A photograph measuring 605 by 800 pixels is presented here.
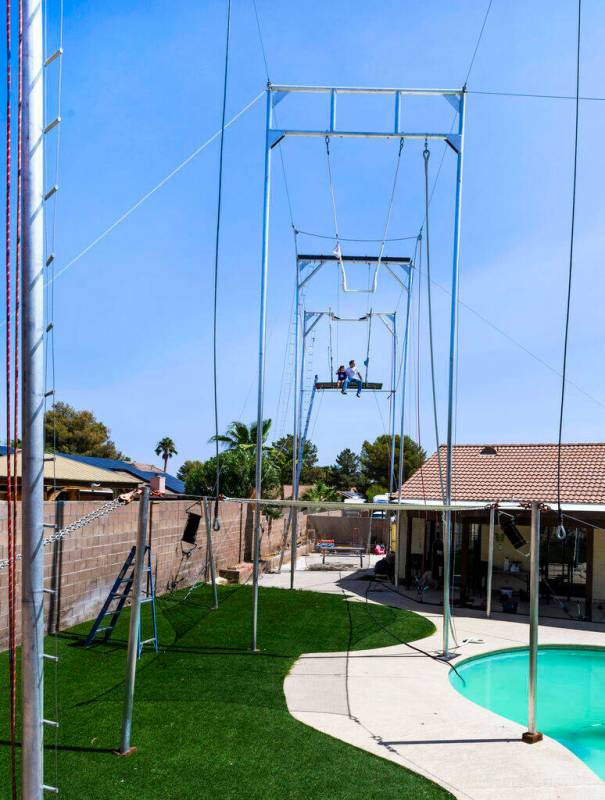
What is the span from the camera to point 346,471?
62.6 metres

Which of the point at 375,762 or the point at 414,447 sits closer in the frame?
the point at 375,762

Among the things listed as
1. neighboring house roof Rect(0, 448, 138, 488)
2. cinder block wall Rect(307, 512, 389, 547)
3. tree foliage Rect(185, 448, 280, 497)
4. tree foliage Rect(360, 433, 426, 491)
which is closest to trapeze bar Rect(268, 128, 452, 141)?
neighboring house roof Rect(0, 448, 138, 488)

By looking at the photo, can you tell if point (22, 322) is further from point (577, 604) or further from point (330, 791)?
point (577, 604)

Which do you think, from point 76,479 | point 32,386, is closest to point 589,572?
point 76,479

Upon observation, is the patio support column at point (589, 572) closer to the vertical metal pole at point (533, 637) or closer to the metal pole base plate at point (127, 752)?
the vertical metal pole at point (533, 637)

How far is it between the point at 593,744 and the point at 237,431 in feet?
86.1

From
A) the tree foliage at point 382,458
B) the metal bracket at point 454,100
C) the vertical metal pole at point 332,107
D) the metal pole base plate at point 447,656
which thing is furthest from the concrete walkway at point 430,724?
the tree foliage at point 382,458

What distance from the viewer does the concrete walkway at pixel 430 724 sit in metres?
6.02

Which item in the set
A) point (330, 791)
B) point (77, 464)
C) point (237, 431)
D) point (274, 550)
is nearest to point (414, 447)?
point (237, 431)

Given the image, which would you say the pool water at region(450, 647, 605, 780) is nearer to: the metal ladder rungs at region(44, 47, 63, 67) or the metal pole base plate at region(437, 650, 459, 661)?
the metal pole base plate at region(437, 650, 459, 661)

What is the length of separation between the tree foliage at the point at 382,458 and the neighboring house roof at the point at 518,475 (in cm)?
2919

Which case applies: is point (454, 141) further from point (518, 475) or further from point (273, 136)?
point (518, 475)

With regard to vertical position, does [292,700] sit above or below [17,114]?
below

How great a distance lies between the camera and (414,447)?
2010 inches
